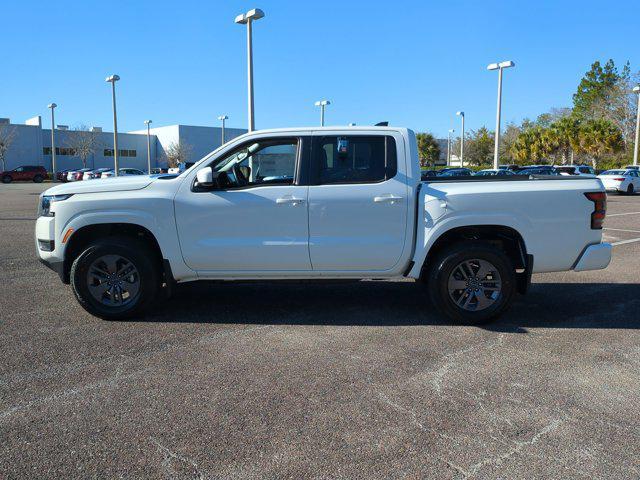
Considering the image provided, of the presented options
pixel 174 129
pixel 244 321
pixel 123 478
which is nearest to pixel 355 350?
pixel 244 321

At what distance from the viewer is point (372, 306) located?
6.27m

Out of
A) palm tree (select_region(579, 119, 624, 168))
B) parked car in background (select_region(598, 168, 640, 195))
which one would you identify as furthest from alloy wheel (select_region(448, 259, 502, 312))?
palm tree (select_region(579, 119, 624, 168))

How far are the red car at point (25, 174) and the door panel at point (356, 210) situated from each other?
52891 millimetres

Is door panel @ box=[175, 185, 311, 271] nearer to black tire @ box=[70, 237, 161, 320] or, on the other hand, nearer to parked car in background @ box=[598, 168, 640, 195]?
black tire @ box=[70, 237, 161, 320]

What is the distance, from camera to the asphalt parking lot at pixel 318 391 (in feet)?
9.92

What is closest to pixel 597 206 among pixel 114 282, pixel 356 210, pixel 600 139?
pixel 356 210

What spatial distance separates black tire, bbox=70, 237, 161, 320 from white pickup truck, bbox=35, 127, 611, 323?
0.01 meters

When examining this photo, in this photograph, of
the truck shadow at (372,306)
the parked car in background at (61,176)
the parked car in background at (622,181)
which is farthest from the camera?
the parked car in background at (61,176)

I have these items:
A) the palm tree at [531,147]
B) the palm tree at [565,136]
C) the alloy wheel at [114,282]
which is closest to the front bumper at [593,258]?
the alloy wheel at [114,282]

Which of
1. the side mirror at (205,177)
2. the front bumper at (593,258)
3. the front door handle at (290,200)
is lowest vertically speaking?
the front bumper at (593,258)

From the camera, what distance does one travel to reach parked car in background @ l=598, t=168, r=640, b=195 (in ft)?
94.6

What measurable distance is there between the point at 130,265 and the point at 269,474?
3319mm

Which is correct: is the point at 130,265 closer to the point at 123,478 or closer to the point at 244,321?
the point at 244,321

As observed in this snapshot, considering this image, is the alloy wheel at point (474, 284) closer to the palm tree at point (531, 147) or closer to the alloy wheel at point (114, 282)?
the alloy wheel at point (114, 282)
